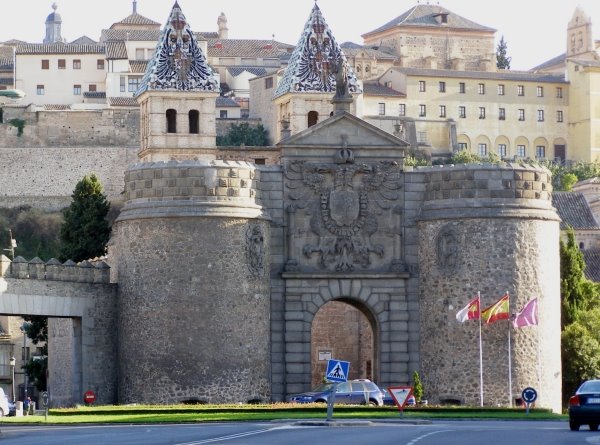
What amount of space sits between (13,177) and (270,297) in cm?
7143

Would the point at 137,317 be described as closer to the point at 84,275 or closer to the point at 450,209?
the point at 84,275

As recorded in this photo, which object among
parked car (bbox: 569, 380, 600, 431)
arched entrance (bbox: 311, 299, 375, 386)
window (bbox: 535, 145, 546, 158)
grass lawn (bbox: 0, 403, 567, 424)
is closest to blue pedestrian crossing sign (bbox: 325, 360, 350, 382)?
grass lawn (bbox: 0, 403, 567, 424)

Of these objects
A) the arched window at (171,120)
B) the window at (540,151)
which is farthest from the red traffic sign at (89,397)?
the window at (540,151)

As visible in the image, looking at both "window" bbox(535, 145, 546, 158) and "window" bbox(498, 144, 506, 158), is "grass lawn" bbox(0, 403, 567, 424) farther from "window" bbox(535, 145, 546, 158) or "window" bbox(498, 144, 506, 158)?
"window" bbox(535, 145, 546, 158)

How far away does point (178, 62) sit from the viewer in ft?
284

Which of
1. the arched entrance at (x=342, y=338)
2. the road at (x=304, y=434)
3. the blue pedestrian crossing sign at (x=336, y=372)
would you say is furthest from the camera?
the arched entrance at (x=342, y=338)

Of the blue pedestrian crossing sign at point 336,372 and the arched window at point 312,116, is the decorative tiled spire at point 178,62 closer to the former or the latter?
the arched window at point 312,116

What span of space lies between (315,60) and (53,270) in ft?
92.6

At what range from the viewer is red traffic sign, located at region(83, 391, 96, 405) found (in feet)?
196

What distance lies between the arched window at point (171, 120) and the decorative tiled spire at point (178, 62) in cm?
96

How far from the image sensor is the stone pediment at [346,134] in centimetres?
6259

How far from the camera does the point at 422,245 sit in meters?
62.7

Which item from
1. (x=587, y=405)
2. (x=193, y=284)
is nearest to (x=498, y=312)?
(x=193, y=284)

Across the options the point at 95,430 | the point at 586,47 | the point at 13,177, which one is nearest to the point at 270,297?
the point at 95,430
